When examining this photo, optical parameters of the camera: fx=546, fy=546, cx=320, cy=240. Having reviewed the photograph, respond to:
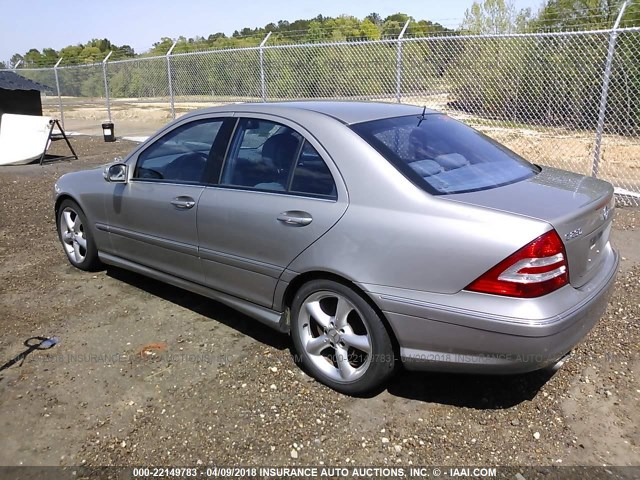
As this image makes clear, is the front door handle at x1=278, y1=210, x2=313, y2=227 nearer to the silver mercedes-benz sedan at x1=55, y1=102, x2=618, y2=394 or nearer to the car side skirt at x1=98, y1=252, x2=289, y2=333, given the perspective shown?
the silver mercedes-benz sedan at x1=55, y1=102, x2=618, y2=394

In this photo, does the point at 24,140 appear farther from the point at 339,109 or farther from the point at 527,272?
the point at 527,272

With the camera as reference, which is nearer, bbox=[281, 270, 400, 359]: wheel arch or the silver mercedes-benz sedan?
the silver mercedes-benz sedan

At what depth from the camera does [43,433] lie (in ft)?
9.31

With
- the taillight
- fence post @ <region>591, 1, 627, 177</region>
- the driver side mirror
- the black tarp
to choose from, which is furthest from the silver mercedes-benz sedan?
the black tarp

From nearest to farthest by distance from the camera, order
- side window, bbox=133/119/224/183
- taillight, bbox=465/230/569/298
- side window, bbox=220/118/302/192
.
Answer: taillight, bbox=465/230/569/298
side window, bbox=220/118/302/192
side window, bbox=133/119/224/183

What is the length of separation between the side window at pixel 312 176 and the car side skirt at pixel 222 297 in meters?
0.79

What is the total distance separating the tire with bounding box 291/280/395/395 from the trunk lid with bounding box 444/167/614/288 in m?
0.78

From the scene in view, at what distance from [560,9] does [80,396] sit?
50.2 ft

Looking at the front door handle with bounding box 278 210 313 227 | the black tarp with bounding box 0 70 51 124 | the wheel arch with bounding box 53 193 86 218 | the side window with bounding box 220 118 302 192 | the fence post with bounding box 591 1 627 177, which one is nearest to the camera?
the front door handle with bounding box 278 210 313 227

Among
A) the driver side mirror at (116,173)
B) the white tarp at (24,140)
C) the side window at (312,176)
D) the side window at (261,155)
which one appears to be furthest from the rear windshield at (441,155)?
the white tarp at (24,140)

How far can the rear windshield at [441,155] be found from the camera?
295 cm

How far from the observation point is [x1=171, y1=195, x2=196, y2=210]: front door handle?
147 inches

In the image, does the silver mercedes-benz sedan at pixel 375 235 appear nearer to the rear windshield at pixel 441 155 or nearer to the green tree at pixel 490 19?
the rear windshield at pixel 441 155

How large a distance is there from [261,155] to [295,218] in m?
0.63
